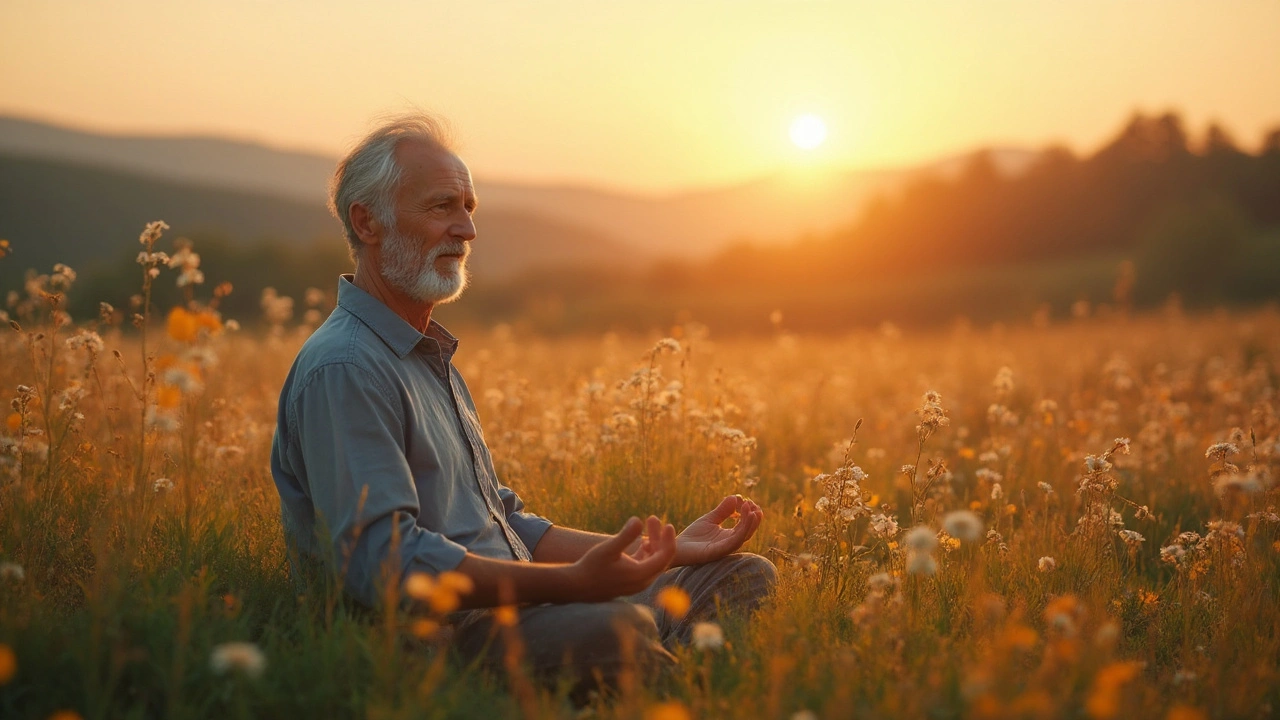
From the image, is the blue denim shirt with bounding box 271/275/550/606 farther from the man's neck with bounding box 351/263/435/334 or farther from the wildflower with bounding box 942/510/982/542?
the wildflower with bounding box 942/510/982/542

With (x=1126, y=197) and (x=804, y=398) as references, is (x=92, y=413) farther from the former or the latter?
(x=1126, y=197)

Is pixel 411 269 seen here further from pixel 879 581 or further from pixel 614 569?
pixel 879 581

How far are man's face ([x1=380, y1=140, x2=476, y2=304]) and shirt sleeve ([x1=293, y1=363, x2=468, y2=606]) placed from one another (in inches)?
24.9

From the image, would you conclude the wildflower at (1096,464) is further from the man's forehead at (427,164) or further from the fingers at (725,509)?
the man's forehead at (427,164)

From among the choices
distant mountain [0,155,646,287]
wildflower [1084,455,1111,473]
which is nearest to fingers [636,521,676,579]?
wildflower [1084,455,1111,473]

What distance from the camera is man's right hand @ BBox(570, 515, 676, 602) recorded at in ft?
9.25

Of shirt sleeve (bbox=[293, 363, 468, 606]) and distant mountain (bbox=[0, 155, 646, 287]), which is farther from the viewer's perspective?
distant mountain (bbox=[0, 155, 646, 287])

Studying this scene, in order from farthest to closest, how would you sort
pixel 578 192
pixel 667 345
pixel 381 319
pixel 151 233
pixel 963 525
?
pixel 578 192
pixel 667 345
pixel 151 233
pixel 381 319
pixel 963 525

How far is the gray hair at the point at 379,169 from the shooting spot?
355 centimetres

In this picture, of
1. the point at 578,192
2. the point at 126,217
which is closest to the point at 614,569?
the point at 126,217

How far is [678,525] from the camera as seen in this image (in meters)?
4.81

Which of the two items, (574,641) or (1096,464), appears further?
(1096,464)

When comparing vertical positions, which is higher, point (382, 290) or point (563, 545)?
point (382, 290)

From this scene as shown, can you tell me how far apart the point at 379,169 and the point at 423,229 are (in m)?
0.29
